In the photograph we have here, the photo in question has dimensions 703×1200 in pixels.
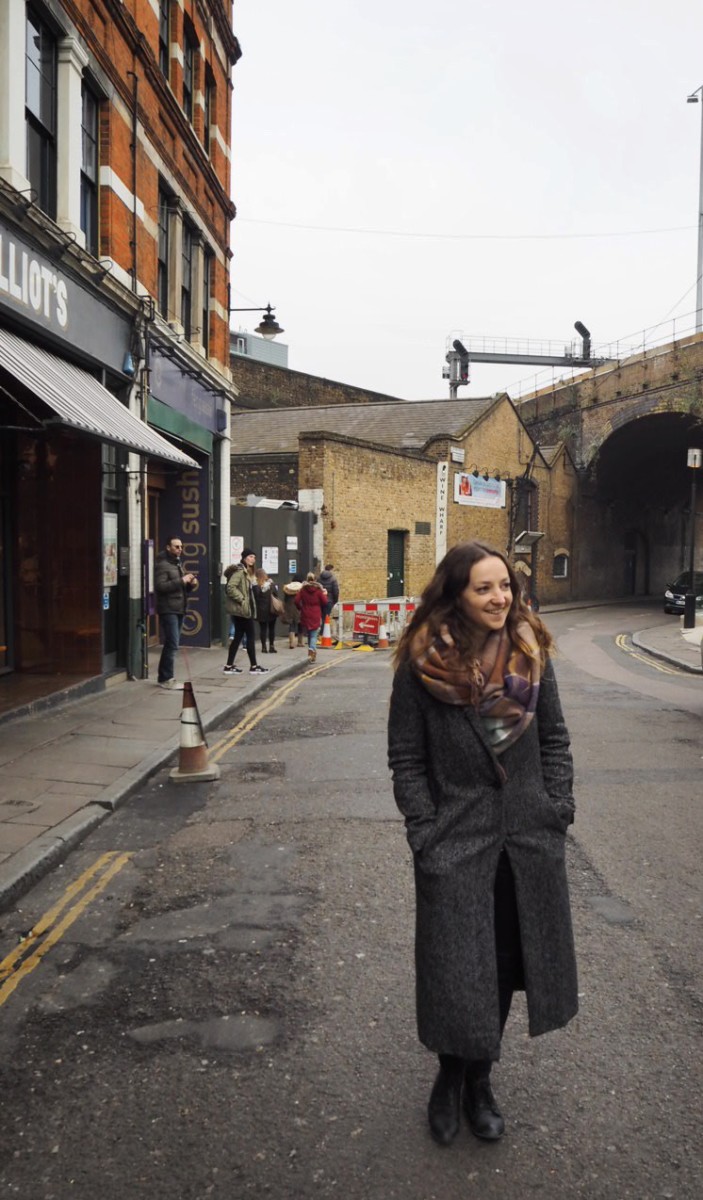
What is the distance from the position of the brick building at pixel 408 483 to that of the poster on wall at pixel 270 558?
2.16 meters

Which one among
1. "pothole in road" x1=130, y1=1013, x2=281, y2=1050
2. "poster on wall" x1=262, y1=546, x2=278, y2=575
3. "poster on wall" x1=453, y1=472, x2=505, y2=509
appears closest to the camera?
"pothole in road" x1=130, y1=1013, x2=281, y2=1050

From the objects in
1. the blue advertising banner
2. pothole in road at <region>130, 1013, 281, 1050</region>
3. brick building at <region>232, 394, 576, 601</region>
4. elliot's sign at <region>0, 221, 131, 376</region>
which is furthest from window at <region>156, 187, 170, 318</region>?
pothole in road at <region>130, 1013, 281, 1050</region>

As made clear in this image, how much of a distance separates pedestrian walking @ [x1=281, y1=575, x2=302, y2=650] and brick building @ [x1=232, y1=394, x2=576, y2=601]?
355 cm

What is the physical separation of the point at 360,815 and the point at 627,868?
189cm

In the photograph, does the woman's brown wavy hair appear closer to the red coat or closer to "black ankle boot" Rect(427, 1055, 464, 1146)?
"black ankle boot" Rect(427, 1055, 464, 1146)

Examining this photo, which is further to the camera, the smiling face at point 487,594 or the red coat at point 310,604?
the red coat at point 310,604

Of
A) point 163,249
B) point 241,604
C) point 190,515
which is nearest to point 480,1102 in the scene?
point 241,604

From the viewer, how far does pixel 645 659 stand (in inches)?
722

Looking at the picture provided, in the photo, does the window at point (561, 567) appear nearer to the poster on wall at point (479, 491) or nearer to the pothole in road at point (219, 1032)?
the poster on wall at point (479, 491)

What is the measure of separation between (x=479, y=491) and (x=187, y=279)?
58.0 ft

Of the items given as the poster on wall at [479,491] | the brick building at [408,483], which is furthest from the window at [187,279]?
the poster on wall at [479,491]

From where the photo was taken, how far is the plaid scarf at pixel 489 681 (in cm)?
275

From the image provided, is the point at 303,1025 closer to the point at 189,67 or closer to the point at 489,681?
the point at 489,681

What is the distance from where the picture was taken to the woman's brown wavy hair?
284 cm
